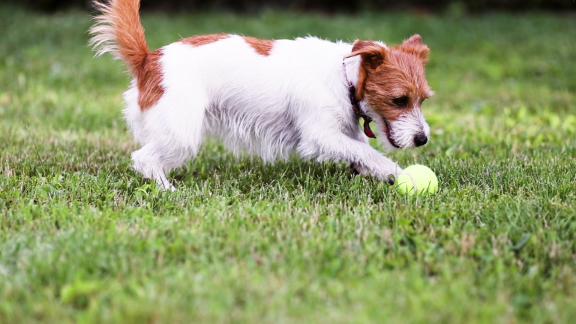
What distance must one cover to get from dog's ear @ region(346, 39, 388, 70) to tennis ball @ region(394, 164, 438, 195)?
28.5 inches

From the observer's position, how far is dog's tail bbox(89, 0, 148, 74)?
3.98m

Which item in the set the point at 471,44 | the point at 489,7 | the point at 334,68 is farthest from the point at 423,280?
the point at 489,7

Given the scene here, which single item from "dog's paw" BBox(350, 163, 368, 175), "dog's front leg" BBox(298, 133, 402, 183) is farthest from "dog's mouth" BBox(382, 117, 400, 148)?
"dog's paw" BBox(350, 163, 368, 175)

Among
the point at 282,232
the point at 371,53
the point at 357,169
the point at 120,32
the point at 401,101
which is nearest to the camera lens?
the point at 282,232

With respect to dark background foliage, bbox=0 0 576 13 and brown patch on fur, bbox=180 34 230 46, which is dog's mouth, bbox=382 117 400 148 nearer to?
brown patch on fur, bbox=180 34 230 46

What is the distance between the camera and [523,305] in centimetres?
236

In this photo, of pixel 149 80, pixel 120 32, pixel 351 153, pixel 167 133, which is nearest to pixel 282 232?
pixel 351 153

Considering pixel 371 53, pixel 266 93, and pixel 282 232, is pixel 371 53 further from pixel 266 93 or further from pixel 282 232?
pixel 282 232

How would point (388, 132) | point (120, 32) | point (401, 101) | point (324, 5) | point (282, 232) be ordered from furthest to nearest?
point (324, 5), point (120, 32), point (388, 132), point (401, 101), point (282, 232)

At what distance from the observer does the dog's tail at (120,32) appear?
398 centimetres

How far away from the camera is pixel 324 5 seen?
15586 millimetres

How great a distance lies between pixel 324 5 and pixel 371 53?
40.9 ft

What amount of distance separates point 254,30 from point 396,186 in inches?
338

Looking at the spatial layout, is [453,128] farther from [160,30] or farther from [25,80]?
[160,30]
